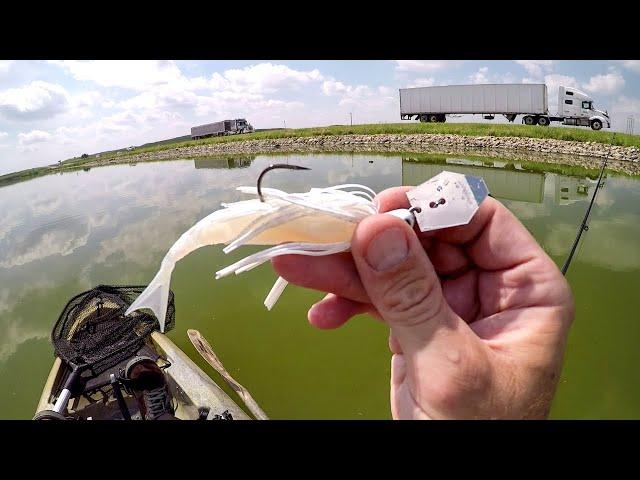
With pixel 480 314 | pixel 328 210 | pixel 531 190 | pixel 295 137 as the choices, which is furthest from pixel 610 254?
pixel 295 137

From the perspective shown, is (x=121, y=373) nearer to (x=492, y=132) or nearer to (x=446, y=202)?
(x=446, y=202)

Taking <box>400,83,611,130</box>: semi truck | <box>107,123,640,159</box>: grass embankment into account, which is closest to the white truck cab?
<box>400,83,611,130</box>: semi truck

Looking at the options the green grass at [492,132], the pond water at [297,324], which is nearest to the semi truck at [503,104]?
the green grass at [492,132]

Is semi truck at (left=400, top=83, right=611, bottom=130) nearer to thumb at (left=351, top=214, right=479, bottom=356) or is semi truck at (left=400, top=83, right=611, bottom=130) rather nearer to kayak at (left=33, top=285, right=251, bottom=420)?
kayak at (left=33, top=285, right=251, bottom=420)

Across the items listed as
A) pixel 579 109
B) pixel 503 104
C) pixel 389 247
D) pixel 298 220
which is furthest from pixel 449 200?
pixel 503 104

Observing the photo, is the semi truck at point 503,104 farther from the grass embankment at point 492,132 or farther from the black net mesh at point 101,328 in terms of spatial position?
the black net mesh at point 101,328

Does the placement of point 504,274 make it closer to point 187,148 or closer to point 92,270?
point 92,270

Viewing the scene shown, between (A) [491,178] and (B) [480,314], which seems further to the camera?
(A) [491,178]
